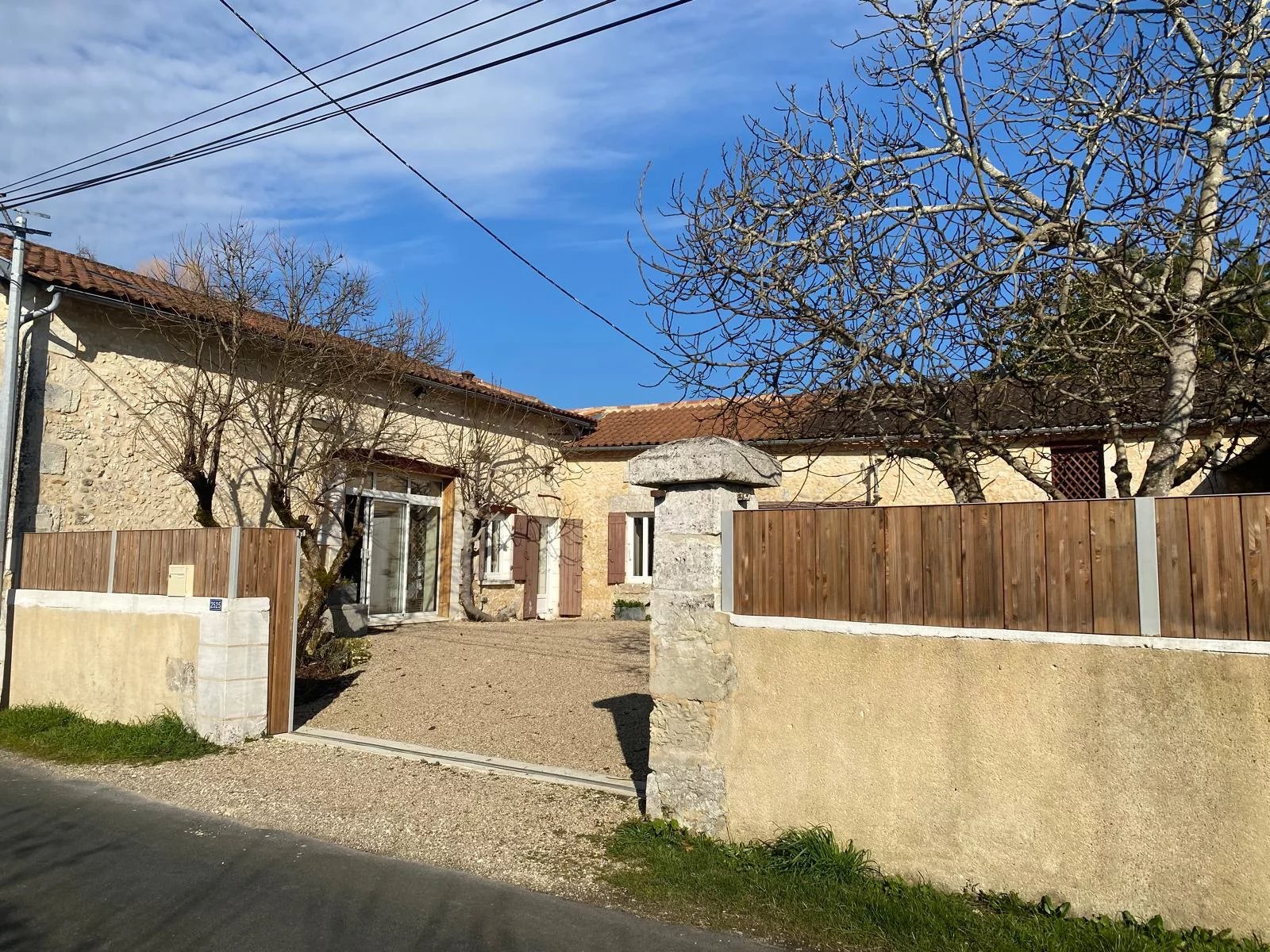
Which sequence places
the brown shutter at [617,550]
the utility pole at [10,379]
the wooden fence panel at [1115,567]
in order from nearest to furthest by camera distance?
1. the wooden fence panel at [1115,567]
2. the utility pole at [10,379]
3. the brown shutter at [617,550]

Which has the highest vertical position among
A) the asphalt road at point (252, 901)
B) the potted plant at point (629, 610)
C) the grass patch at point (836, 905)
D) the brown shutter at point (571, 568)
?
the brown shutter at point (571, 568)

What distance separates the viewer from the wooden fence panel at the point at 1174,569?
12.1ft

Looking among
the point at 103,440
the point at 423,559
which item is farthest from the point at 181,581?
the point at 423,559

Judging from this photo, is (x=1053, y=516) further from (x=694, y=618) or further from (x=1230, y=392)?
(x=1230, y=392)

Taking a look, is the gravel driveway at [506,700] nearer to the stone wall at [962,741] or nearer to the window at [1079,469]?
the stone wall at [962,741]

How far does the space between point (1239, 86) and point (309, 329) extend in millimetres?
9402

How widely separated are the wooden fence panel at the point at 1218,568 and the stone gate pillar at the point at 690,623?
85.2 inches

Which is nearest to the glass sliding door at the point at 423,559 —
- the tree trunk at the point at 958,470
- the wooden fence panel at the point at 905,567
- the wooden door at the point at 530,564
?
the wooden door at the point at 530,564

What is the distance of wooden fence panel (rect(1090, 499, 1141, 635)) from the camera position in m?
3.80

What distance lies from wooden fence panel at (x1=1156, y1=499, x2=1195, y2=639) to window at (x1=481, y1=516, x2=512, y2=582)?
1252cm

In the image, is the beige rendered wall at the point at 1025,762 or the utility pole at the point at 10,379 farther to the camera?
the utility pole at the point at 10,379

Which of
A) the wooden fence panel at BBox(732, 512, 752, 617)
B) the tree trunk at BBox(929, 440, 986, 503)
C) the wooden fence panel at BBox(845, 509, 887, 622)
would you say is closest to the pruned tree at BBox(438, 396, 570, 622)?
the tree trunk at BBox(929, 440, 986, 503)

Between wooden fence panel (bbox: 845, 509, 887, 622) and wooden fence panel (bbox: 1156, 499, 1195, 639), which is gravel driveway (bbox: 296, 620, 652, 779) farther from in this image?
wooden fence panel (bbox: 1156, 499, 1195, 639)

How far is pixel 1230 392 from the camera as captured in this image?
17.9 feet
